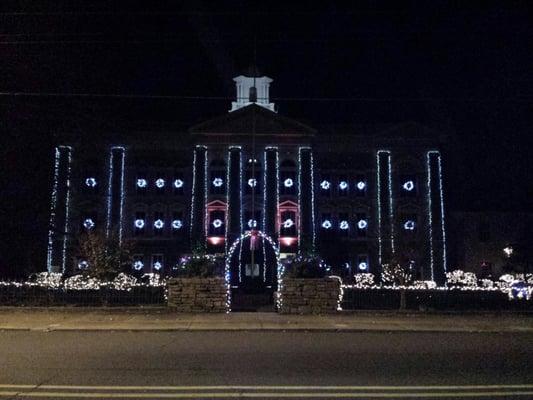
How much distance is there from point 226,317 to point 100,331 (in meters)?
5.12

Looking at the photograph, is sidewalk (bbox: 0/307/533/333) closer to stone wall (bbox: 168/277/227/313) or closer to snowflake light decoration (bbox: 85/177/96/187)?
stone wall (bbox: 168/277/227/313)

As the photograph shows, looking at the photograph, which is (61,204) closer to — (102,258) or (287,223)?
(287,223)

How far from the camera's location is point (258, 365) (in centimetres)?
1082

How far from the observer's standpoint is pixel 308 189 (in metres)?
55.6

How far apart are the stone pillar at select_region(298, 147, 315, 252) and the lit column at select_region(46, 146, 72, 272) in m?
21.2

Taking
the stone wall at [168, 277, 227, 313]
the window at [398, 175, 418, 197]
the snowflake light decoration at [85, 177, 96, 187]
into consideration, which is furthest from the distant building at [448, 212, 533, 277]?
the stone wall at [168, 277, 227, 313]

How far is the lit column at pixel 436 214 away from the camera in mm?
53594

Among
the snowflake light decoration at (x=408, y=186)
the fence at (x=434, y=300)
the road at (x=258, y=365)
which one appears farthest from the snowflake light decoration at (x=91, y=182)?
the road at (x=258, y=365)

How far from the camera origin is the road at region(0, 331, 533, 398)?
28.3 ft

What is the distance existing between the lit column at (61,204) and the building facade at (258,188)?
0.09 metres

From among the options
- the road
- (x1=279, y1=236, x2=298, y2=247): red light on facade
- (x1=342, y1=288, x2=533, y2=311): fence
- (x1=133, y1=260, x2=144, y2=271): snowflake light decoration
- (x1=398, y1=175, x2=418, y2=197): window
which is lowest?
the road

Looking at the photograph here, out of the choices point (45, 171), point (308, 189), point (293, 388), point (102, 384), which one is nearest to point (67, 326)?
point (102, 384)

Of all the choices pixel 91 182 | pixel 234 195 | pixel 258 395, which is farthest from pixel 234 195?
pixel 258 395

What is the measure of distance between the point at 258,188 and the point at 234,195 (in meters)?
2.42
